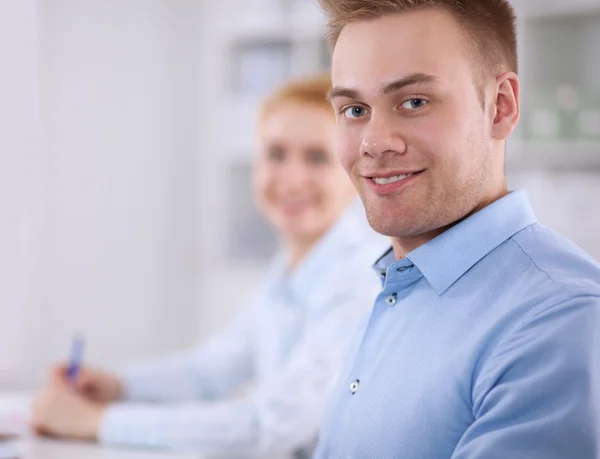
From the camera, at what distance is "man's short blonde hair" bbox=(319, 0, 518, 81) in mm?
896

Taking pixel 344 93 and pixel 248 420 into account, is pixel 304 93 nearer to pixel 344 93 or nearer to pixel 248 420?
pixel 248 420

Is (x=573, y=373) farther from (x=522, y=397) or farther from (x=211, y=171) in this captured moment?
(x=211, y=171)

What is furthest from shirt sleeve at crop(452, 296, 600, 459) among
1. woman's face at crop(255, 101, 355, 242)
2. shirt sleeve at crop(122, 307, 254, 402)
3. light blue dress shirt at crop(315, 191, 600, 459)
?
shirt sleeve at crop(122, 307, 254, 402)

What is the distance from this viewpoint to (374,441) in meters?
0.89

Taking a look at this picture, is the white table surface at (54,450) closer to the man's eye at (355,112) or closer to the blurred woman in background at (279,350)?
the blurred woman in background at (279,350)

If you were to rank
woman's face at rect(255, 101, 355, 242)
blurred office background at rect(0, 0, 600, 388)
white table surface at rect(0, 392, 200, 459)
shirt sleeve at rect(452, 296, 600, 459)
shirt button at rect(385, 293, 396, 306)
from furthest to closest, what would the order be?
blurred office background at rect(0, 0, 600, 388) → woman's face at rect(255, 101, 355, 242) → white table surface at rect(0, 392, 200, 459) → shirt button at rect(385, 293, 396, 306) → shirt sleeve at rect(452, 296, 600, 459)

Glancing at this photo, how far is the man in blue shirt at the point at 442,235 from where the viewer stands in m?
0.78

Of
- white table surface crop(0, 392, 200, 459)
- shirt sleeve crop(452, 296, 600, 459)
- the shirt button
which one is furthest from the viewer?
white table surface crop(0, 392, 200, 459)

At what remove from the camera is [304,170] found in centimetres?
187

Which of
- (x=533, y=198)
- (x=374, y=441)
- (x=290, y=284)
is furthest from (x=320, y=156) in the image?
(x=533, y=198)

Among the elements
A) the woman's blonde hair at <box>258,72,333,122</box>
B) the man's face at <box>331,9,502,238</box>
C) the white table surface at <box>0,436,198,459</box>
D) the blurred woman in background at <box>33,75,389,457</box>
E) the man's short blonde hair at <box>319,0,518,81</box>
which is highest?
the woman's blonde hair at <box>258,72,333,122</box>

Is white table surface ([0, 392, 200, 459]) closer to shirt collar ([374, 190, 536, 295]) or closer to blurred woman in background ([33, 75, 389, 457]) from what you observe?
blurred woman in background ([33, 75, 389, 457])

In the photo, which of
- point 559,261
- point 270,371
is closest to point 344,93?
point 559,261

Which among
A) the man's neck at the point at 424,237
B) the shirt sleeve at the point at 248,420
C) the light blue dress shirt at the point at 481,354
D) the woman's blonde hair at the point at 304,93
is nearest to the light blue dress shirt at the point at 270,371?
the shirt sleeve at the point at 248,420
